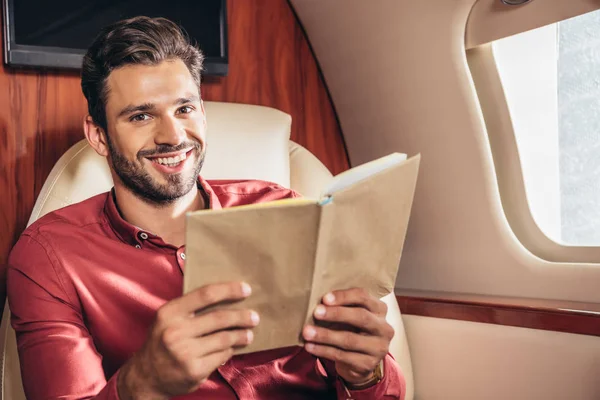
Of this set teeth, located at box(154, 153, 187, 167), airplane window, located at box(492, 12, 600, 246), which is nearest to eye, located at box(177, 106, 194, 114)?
teeth, located at box(154, 153, 187, 167)

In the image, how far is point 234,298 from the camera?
2.91 feet

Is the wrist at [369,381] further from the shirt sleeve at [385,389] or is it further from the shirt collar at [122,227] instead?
the shirt collar at [122,227]

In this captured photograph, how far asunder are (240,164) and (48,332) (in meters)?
0.67

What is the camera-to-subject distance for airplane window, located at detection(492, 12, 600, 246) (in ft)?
5.84

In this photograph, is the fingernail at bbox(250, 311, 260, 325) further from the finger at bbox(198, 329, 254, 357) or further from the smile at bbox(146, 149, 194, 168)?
the smile at bbox(146, 149, 194, 168)

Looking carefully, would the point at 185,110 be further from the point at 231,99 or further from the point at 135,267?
the point at 231,99

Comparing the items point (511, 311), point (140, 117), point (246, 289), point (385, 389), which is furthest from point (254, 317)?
point (511, 311)

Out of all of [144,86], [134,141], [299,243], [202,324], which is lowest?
[202,324]

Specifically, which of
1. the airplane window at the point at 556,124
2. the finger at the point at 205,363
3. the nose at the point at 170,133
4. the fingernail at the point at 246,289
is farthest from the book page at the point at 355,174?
the airplane window at the point at 556,124

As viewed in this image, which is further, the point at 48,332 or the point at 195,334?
the point at 48,332

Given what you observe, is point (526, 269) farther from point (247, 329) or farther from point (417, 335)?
point (247, 329)

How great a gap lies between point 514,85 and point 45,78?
1272mm

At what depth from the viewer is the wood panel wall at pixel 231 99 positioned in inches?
65.7

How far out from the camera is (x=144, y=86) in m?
1.38
